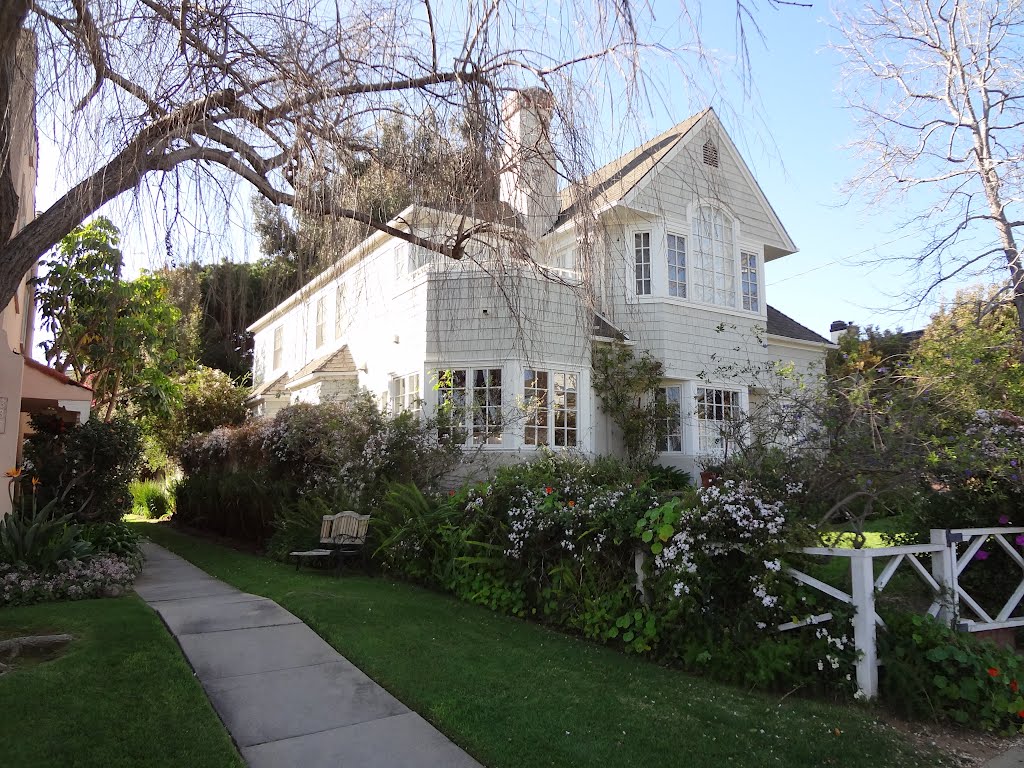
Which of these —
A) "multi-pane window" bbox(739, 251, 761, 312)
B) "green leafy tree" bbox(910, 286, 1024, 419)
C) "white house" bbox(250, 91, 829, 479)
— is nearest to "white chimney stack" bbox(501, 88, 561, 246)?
"white house" bbox(250, 91, 829, 479)

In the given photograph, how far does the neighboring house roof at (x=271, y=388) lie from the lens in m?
22.7

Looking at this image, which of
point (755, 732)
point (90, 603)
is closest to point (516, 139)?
point (755, 732)

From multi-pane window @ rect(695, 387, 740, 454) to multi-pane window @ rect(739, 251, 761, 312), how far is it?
8.17 feet

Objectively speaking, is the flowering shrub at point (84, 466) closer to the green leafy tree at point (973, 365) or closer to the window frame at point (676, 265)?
the green leafy tree at point (973, 365)

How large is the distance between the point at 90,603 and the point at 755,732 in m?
6.46

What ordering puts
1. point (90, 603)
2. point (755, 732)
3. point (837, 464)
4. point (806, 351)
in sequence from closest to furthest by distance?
point (755, 732) < point (837, 464) < point (90, 603) < point (806, 351)

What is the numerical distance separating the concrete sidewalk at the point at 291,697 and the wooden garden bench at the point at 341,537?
212 cm

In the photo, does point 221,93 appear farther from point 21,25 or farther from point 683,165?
point 683,165

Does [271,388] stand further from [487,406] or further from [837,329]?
[837,329]

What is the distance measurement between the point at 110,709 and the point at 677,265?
14.6 m

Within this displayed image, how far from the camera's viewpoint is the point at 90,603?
739 cm

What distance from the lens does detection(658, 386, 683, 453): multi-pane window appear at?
15852 millimetres

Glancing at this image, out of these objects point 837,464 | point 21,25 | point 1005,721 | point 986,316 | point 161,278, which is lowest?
point 1005,721

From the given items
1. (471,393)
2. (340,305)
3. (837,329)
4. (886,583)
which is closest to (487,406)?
(471,393)
